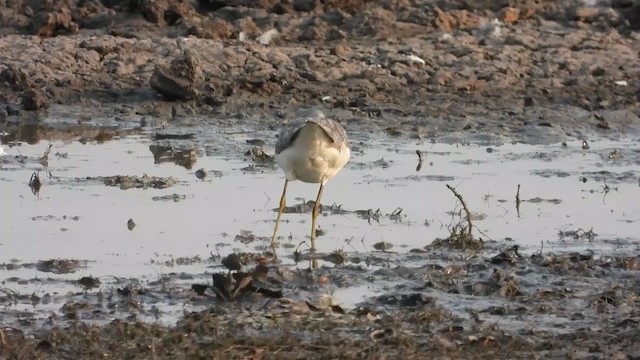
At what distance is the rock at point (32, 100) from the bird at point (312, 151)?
4835 mm

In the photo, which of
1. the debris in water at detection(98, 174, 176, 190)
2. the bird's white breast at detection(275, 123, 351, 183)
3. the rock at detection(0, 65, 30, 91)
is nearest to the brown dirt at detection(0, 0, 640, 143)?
the rock at detection(0, 65, 30, 91)

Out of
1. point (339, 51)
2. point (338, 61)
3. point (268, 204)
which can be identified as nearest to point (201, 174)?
point (268, 204)

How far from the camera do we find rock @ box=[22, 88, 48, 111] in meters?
14.7

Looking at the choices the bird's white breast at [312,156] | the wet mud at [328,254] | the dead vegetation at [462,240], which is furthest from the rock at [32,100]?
the dead vegetation at [462,240]

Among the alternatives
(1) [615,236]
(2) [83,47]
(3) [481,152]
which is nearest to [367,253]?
(1) [615,236]

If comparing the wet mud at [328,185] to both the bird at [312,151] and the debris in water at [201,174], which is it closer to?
the debris in water at [201,174]

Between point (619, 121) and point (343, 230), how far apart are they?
547 centimetres

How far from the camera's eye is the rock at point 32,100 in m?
14.7

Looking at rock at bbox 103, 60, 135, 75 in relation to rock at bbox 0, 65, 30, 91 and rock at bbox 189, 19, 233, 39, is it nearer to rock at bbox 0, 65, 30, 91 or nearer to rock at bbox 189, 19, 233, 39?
rock at bbox 0, 65, 30, 91

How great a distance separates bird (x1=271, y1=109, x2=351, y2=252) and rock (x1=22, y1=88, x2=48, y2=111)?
4835 millimetres

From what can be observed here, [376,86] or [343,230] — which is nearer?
[343,230]

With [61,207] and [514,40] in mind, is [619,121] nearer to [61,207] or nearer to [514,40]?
[514,40]

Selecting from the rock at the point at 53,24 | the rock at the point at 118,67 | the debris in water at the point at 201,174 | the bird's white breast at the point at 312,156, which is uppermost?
the bird's white breast at the point at 312,156

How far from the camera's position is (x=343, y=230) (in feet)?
33.8
